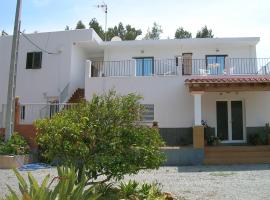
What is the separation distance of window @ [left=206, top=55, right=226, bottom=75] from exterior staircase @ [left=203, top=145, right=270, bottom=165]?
4.78 metres

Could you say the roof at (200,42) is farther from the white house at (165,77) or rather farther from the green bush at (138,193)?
the green bush at (138,193)

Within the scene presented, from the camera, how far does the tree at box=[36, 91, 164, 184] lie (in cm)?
747

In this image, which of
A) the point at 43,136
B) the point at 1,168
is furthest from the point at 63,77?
the point at 43,136

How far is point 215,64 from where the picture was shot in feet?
66.6

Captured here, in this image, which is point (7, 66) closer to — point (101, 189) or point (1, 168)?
point (1, 168)

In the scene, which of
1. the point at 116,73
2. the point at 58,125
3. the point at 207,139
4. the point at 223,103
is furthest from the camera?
the point at 116,73

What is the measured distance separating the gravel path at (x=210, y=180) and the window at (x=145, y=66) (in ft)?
25.5

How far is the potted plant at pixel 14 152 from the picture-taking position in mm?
14727

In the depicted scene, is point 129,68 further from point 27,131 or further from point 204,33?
point 204,33

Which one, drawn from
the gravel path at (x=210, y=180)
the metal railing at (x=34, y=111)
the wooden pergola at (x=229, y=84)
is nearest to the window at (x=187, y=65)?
the wooden pergola at (x=229, y=84)

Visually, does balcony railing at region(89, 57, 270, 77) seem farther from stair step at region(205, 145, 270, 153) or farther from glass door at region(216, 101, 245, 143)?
stair step at region(205, 145, 270, 153)

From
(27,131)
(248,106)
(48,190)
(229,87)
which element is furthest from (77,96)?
(48,190)

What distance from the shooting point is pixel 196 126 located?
16141mm

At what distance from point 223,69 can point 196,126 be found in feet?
17.4
